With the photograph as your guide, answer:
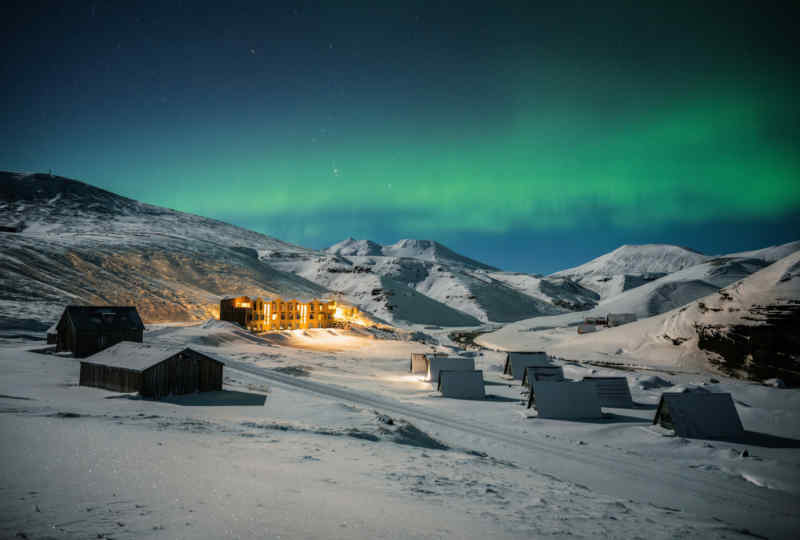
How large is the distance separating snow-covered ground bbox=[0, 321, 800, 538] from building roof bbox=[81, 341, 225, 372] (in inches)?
Answer: 69.8

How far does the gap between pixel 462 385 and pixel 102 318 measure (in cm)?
3170

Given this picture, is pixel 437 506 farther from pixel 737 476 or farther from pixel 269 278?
pixel 269 278

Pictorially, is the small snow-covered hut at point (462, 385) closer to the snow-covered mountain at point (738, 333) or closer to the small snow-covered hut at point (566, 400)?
the small snow-covered hut at point (566, 400)

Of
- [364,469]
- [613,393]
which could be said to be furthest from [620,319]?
[364,469]

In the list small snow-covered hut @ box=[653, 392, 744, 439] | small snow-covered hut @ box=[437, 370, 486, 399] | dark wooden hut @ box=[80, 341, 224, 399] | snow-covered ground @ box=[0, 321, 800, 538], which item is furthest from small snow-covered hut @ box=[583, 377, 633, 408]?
dark wooden hut @ box=[80, 341, 224, 399]

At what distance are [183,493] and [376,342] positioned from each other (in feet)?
217

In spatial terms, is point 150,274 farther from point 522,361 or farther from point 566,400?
point 566,400

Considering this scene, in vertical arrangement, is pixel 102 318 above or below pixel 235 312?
above

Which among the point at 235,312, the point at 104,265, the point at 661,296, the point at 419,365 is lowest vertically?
the point at 419,365

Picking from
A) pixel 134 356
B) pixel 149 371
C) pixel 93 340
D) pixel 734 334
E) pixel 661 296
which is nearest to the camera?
pixel 149 371

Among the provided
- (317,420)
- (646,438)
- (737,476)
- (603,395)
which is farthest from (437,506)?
(603,395)

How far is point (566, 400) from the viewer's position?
2517 cm

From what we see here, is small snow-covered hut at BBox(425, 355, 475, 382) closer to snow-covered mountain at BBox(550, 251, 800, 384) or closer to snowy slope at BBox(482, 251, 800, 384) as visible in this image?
snowy slope at BBox(482, 251, 800, 384)

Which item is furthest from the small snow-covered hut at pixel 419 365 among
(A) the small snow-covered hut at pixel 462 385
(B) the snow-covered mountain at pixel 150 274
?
(B) the snow-covered mountain at pixel 150 274
